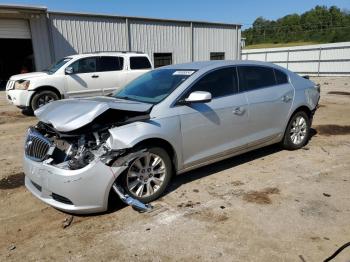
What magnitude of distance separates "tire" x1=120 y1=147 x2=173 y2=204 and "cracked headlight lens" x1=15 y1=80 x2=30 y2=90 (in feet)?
24.4

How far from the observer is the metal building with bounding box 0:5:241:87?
16625mm

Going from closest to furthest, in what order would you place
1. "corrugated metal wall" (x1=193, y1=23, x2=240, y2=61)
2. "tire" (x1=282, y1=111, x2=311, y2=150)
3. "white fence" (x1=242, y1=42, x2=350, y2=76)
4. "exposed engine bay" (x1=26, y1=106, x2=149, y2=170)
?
"exposed engine bay" (x1=26, y1=106, x2=149, y2=170)
"tire" (x1=282, y1=111, x2=311, y2=150)
"corrugated metal wall" (x1=193, y1=23, x2=240, y2=61)
"white fence" (x1=242, y1=42, x2=350, y2=76)

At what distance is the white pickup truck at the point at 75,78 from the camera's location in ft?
33.7

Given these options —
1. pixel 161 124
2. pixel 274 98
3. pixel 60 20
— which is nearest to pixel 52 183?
pixel 161 124

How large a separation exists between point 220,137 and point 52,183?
2308mm

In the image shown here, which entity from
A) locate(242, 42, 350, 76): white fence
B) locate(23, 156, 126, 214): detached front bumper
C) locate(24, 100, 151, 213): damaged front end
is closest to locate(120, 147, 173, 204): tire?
locate(24, 100, 151, 213): damaged front end

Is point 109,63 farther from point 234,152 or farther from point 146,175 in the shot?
point 146,175

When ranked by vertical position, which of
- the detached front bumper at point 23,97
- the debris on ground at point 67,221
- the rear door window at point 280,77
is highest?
the rear door window at point 280,77

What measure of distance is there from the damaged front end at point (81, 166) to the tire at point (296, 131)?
120 inches

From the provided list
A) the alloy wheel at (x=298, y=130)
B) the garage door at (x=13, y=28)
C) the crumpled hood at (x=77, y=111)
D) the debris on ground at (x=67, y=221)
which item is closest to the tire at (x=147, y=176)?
the crumpled hood at (x=77, y=111)

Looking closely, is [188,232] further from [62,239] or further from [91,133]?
[91,133]

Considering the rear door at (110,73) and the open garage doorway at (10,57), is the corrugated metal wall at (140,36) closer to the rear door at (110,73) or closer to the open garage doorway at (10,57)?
the rear door at (110,73)

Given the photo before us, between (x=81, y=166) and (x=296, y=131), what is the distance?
411 centimetres

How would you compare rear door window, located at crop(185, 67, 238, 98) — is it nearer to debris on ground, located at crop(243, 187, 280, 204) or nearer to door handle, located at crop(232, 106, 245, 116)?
door handle, located at crop(232, 106, 245, 116)
